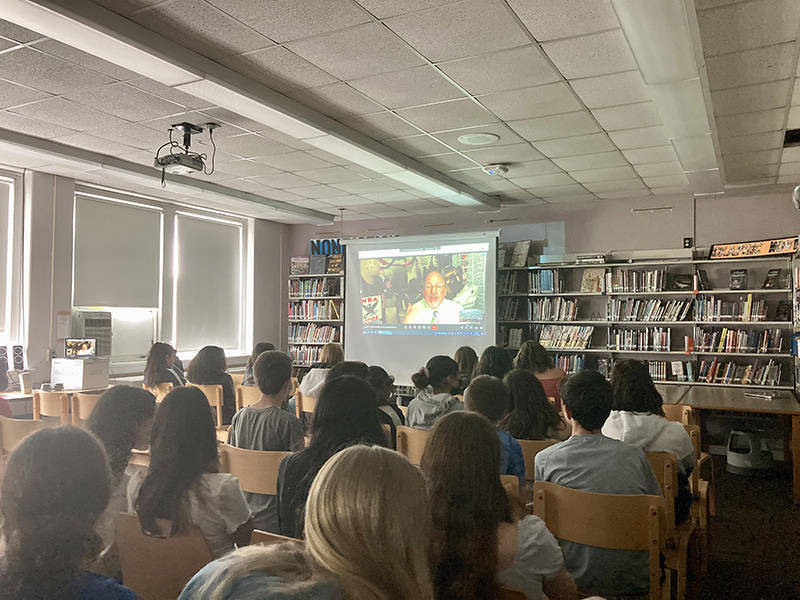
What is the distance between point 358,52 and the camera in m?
3.37

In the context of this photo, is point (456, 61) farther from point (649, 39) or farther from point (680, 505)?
point (680, 505)

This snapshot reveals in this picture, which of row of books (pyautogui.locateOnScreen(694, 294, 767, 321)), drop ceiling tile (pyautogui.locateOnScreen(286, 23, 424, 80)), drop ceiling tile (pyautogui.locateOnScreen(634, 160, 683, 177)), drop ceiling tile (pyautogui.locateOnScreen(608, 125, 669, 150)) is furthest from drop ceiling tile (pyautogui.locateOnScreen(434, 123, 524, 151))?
row of books (pyautogui.locateOnScreen(694, 294, 767, 321))

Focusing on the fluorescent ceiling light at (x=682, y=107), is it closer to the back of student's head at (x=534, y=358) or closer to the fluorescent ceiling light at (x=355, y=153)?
the back of student's head at (x=534, y=358)

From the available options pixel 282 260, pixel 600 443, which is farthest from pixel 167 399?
pixel 282 260

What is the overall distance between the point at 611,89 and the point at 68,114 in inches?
152

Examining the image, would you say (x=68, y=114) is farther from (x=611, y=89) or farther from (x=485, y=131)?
(x=611, y=89)

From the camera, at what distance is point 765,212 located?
6.49m

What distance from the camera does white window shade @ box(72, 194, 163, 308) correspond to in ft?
21.4

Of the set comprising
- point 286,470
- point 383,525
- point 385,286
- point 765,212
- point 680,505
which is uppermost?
point 765,212

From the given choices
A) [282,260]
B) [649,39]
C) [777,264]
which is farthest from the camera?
[282,260]

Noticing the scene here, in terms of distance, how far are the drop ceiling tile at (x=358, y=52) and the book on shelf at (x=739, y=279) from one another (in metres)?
4.72

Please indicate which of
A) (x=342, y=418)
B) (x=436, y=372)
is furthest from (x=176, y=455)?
(x=436, y=372)

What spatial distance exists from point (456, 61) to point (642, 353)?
4793 mm

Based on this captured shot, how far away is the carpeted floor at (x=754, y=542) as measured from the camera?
321 cm
